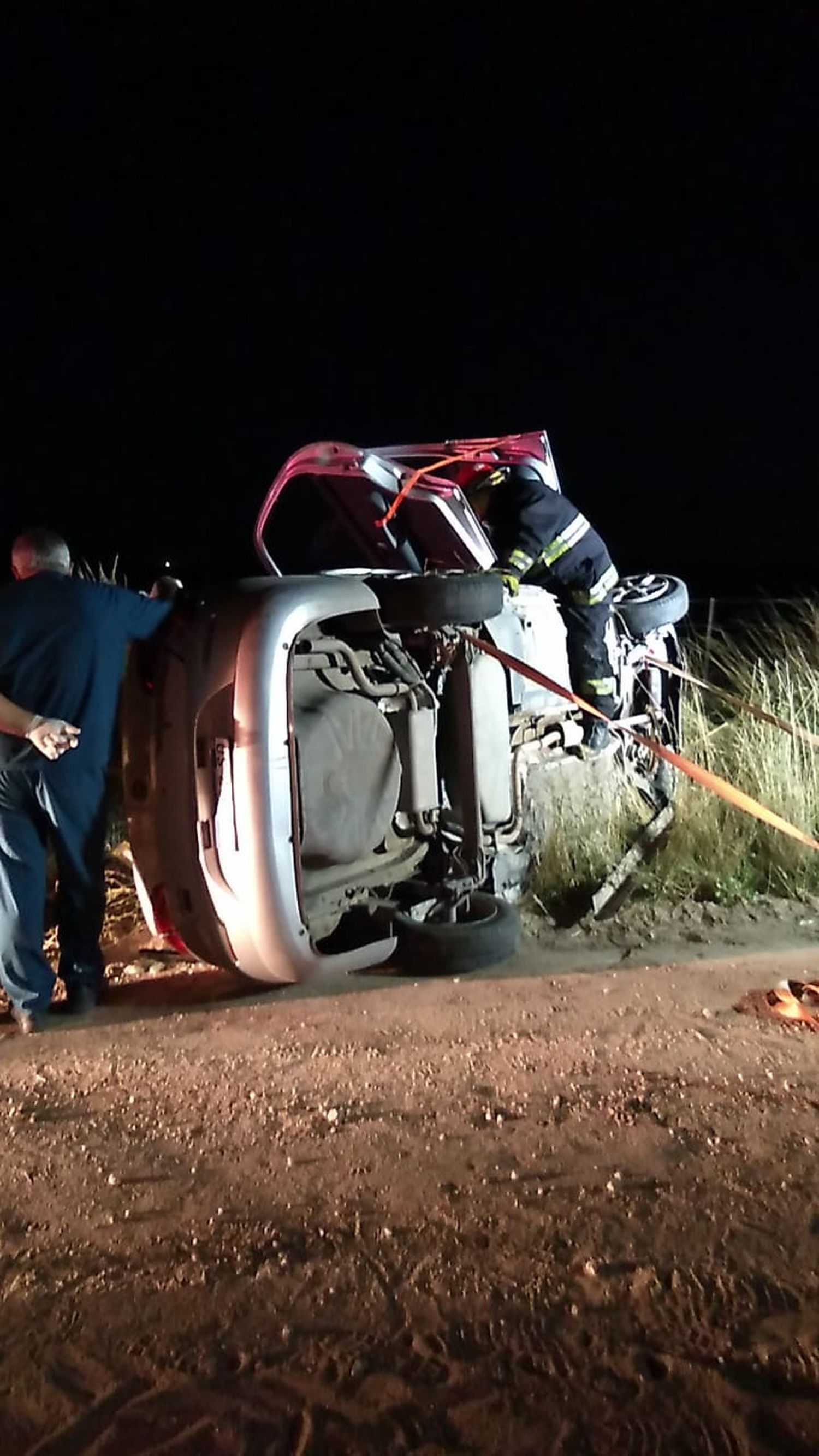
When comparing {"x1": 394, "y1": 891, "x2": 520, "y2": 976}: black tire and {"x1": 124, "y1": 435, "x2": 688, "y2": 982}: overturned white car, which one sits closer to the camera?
{"x1": 124, "y1": 435, "x2": 688, "y2": 982}: overturned white car

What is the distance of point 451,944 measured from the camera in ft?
14.4

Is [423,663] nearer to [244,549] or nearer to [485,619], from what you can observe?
[485,619]

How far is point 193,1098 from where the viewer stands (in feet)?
10.9

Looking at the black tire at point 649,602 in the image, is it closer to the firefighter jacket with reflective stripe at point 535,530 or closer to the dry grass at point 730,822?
the dry grass at point 730,822

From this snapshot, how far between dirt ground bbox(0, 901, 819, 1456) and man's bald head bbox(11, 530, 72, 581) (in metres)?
1.64

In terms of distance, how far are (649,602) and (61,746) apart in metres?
4.59

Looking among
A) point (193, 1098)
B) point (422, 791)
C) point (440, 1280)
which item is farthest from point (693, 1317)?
point (422, 791)

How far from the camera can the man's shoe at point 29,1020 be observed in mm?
4078

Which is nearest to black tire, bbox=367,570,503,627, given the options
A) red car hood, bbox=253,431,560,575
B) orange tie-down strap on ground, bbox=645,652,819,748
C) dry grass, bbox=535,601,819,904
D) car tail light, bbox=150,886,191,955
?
red car hood, bbox=253,431,560,575

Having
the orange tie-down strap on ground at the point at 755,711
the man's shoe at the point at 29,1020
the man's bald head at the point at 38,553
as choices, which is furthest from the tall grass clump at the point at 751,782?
the man's bald head at the point at 38,553

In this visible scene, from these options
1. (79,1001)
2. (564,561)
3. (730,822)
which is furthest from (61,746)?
(730,822)

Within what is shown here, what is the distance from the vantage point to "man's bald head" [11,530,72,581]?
428cm

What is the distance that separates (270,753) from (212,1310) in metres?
1.84

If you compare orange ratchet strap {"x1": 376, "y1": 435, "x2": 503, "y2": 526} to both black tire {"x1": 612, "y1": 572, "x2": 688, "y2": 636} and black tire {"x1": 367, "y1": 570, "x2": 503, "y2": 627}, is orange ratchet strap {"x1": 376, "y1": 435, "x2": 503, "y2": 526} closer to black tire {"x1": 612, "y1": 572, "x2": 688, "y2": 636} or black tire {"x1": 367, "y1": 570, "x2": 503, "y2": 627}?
black tire {"x1": 367, "y1": 570, "x2": 503, "y2": 627}
